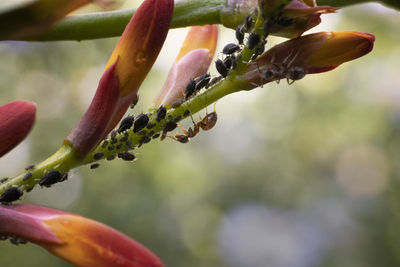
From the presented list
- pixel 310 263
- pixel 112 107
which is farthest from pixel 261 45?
pixel 310 263

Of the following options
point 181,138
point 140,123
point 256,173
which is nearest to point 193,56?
point 140,123

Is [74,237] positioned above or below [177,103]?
below

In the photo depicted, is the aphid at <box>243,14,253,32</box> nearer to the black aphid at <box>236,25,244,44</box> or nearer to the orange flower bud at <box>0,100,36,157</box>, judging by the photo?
the black aphid at <box>236,25,244,44</box>

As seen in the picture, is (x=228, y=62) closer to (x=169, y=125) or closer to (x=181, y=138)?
(x=169, y=125)

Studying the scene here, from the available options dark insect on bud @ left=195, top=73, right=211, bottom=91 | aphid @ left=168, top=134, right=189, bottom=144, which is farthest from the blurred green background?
dark insect on bud @ left=195, top=73, right=211, bottom=91

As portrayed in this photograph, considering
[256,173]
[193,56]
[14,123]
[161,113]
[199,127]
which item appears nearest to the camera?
[14,123]

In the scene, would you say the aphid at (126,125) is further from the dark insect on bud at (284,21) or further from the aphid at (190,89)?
the dark insect on bud at (284,21)

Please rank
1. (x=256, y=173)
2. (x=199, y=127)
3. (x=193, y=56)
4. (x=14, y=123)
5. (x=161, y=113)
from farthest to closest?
(x=256, y=173) → (x=199, y=127) → (x=193, y=56) → (x=161, y=113) → (x=14, y=123)
